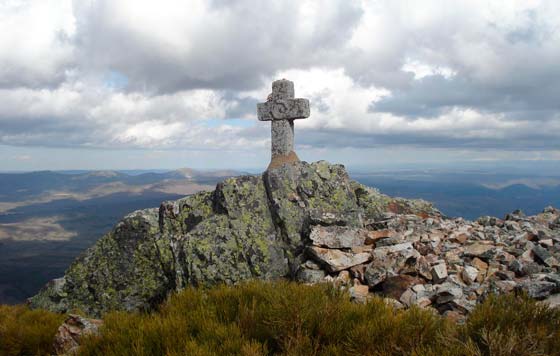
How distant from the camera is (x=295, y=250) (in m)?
10.4

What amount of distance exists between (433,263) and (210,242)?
5.72 metres

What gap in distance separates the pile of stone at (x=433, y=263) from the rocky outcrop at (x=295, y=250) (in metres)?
0.03

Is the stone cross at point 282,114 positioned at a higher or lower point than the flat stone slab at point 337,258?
higher

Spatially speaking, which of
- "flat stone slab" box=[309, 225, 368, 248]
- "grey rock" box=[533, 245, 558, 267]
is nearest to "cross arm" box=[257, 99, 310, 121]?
"flat stone slab" box=[309, 225, 368, 248]

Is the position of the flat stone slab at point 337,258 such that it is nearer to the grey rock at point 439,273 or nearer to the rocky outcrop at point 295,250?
the rocky outcrop at point 295,250

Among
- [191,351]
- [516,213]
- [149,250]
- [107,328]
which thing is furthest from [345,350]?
[516,213]

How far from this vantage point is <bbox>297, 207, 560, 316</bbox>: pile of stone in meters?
7.64

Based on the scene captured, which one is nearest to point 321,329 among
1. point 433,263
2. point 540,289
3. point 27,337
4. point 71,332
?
point 71,332

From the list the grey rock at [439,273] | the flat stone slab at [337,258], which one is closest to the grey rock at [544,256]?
the grey rock at [439,273]

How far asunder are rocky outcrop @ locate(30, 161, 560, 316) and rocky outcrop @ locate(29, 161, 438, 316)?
0.03m

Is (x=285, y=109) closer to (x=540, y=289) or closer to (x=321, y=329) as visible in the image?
(x=540, y=289)

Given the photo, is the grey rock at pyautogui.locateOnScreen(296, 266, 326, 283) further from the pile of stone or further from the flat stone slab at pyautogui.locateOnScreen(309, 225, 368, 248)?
the flat stone slab at pyautogui.locateOnScreen(309, 225, 368, 248)

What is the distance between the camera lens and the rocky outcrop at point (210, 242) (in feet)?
32.3

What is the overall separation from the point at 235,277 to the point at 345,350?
17.8ft
